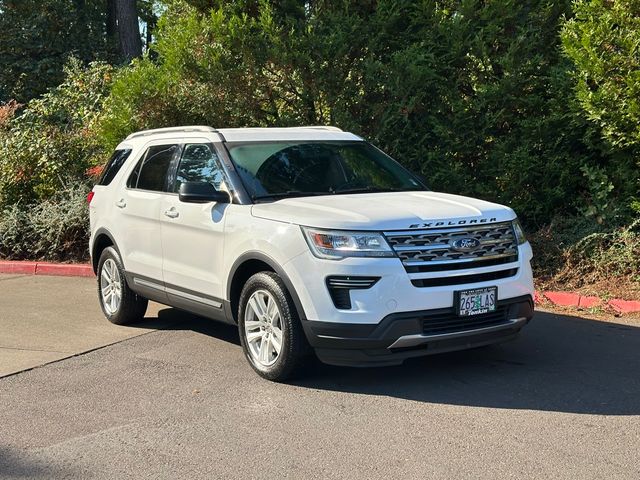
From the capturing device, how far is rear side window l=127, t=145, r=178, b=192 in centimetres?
686

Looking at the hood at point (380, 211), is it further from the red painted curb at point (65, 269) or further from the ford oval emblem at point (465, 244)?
the red painted curb at point (65, 269)

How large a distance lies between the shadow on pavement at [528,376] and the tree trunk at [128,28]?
1478 cm

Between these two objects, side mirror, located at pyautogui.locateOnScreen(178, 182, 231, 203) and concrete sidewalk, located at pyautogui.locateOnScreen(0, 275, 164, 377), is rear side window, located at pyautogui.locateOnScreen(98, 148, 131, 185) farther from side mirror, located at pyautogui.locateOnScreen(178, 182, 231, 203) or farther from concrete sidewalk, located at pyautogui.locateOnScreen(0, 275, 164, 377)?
side mirror, located at pyautogui.locateOnScreen(178, 182, 231, 203)

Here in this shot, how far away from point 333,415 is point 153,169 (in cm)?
325

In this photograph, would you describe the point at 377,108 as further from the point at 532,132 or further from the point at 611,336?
the point at 611,336

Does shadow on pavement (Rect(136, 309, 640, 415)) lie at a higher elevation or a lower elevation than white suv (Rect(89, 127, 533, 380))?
lower

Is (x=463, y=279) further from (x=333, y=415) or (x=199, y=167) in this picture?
(x=199, y=167)

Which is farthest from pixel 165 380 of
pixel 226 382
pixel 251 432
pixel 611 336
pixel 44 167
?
pixel 44 167

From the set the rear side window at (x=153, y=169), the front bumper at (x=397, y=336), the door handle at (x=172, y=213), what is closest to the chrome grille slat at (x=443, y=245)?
the front bumper at (x=397, y=336)

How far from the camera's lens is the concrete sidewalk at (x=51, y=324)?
660cm

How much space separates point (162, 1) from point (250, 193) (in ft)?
23.8

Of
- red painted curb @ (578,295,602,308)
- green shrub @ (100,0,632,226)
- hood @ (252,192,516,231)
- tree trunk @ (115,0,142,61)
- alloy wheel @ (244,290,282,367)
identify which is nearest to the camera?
hood @ (252,192,516,231)

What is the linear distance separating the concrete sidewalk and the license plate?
11.0ft

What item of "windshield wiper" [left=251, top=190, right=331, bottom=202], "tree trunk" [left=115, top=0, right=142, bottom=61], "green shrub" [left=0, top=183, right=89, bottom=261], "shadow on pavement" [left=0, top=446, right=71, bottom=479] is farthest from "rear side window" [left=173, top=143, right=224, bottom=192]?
"tree trunk" [left=115, top=0, right=142, bottom=61]
